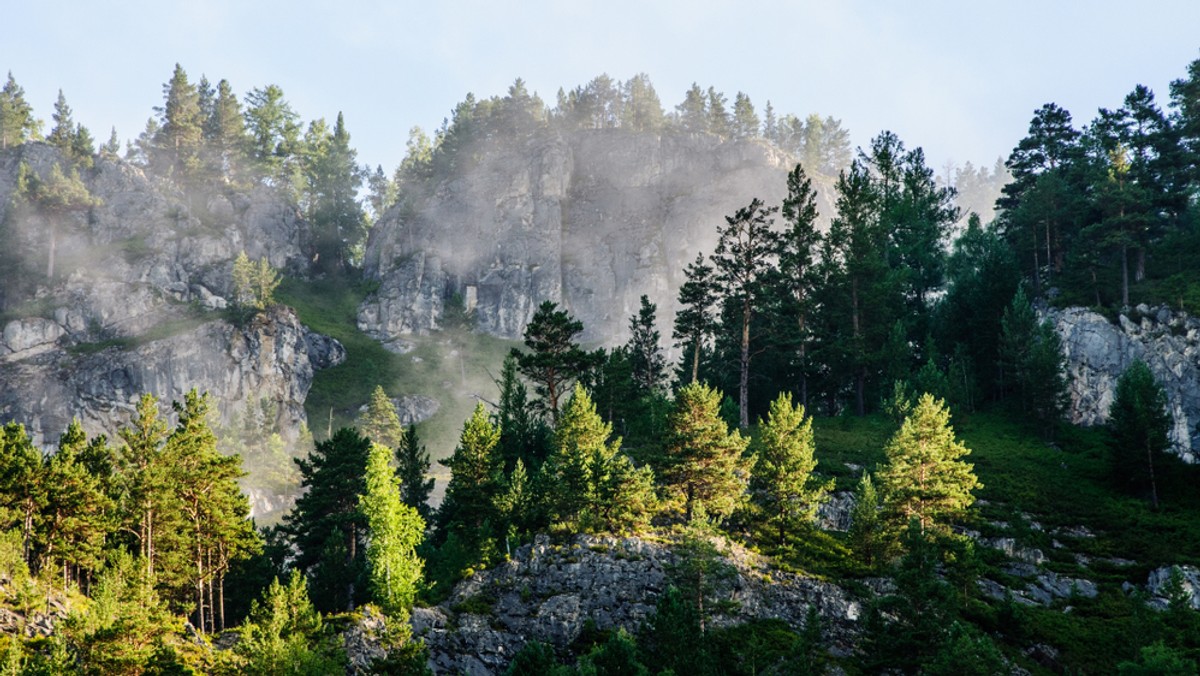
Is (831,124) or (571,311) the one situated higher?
(831,124)

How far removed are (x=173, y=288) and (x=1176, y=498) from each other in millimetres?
134358

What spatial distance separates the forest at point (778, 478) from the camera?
38.5 m

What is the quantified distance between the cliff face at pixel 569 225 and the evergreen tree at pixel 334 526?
86.1m

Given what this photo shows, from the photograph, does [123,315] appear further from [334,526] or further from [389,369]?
[334,526]

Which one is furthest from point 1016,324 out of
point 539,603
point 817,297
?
point 539,603

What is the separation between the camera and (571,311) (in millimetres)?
155375

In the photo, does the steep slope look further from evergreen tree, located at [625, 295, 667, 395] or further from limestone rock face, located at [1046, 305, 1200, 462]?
limestone rock face, located at [1046, 305, 1200, 462]

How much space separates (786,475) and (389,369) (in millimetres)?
96155

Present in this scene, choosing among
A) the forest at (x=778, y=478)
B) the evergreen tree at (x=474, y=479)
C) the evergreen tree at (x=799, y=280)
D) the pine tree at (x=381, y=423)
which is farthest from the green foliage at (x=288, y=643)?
the pine tree at (x=381, y=423)

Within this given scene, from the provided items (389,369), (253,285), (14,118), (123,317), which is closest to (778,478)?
(389,369)

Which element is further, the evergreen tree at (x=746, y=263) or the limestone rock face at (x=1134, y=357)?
the evergreen tree at (x=746, y=263)

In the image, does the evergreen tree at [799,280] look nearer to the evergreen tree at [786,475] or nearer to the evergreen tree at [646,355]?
the evergreen tree at [646,355]

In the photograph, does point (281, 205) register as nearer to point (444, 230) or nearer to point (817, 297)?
point (444, 230)

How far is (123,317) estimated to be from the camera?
127500 mm
